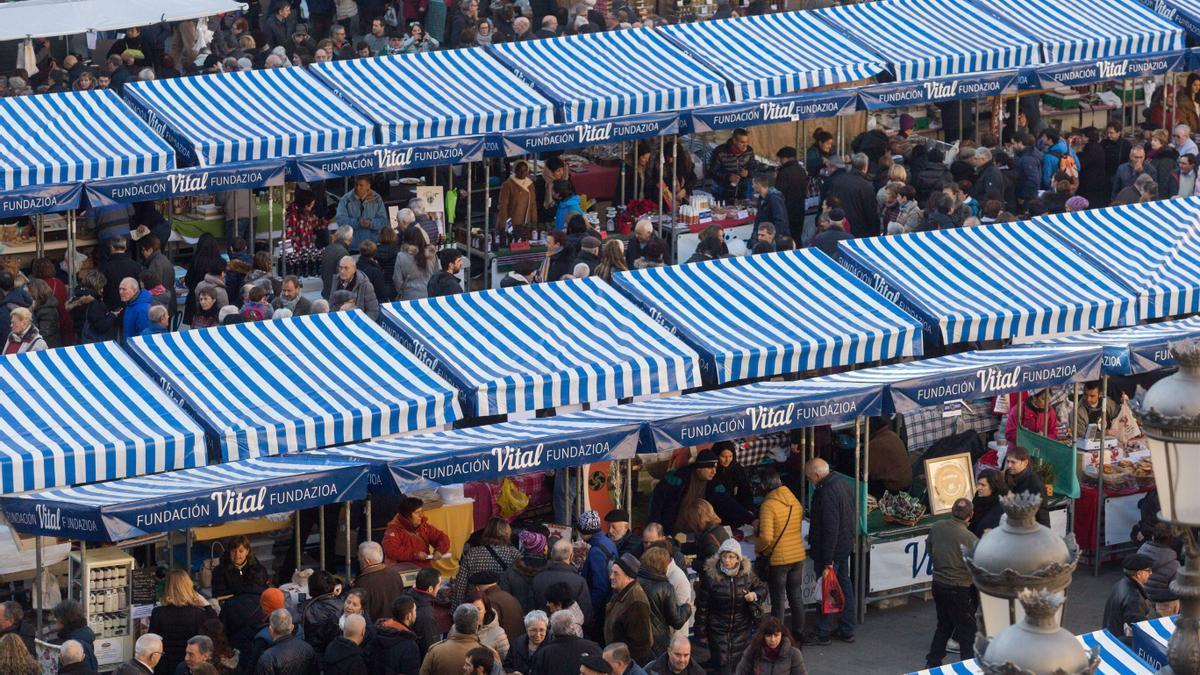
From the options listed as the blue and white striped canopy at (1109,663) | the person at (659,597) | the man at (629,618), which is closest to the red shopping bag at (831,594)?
the person at (659,597)

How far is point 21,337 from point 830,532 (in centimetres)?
624

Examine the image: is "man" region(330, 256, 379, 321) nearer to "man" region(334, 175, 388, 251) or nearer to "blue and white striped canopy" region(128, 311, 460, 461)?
"blue and white striped canopy" region(128, 311, 460, 461)

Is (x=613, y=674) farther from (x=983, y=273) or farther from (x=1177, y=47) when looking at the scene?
(x=1177, y=47)

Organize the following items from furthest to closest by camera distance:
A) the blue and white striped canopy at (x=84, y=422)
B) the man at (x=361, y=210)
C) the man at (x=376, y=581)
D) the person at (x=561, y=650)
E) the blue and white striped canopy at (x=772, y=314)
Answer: the man at (x=361, y=210)
the blue and white striped canopy at (x=772, y=314)
the blue and white striped canopy at (x=84, y=422)
the man at (x=376, y=581)
the person at (x=561, y=650)

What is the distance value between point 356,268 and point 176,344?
3.39 m

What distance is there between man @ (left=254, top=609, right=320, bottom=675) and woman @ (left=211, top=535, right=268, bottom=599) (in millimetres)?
1038

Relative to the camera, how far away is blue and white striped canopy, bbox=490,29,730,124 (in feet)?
74.0

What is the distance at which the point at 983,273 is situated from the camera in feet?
58.7

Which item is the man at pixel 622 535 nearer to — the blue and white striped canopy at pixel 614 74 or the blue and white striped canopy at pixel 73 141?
the blue and white striped canopy at pixel 73 141

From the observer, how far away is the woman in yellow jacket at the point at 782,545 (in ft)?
48.3

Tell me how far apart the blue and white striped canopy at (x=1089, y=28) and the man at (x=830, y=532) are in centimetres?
1082

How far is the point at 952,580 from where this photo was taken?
14336 mm

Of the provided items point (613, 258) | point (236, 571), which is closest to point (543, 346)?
point (613, 258)

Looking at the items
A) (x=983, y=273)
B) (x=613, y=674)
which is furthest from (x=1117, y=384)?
(x=613, y=674)
